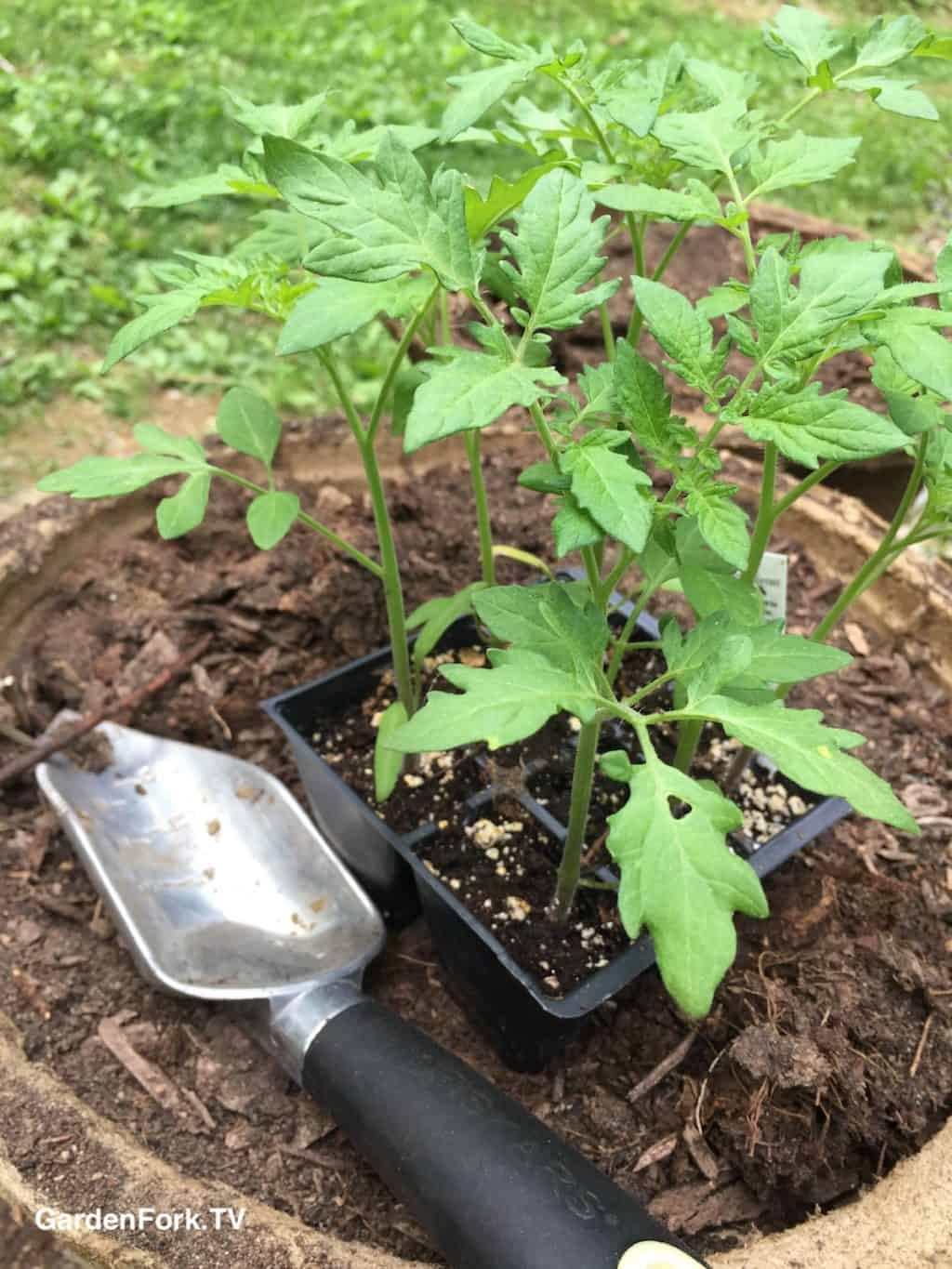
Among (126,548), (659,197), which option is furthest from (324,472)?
(659,197)

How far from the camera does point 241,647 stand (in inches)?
68.7

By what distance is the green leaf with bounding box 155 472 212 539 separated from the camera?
1.15m

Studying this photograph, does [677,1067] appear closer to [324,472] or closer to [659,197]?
[659,197]

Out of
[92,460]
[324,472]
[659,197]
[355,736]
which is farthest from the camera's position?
[324,472]

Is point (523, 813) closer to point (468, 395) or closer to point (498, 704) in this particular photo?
point (498, 704)

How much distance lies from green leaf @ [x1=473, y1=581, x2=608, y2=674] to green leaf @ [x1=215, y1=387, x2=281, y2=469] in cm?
55

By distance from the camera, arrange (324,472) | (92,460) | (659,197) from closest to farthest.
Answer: (659,197)
(92,460)
(324,472)

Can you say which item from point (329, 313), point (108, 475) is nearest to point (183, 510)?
point (108, 475)

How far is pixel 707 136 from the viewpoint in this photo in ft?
3.08

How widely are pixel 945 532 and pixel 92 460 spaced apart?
37.7 inches

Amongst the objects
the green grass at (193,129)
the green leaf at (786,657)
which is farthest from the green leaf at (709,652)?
the green grass at (193,129)

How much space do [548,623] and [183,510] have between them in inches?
19.8

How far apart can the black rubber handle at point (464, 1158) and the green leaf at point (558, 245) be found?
78cm

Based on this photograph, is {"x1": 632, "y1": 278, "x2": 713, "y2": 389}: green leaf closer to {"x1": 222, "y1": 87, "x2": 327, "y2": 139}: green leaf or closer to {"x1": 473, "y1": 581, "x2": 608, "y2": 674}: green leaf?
{"x1": 473, "y1": 581, "x2": 608, "y2": 674}: green leaf
